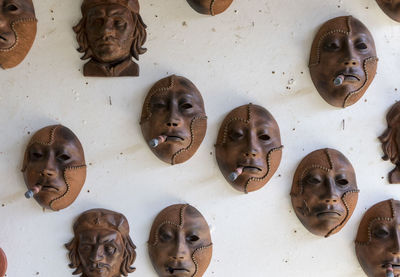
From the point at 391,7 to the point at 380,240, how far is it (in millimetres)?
984

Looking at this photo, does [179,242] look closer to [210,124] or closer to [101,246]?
[101,246]

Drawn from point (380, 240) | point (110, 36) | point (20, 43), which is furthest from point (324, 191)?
point (20, 43)

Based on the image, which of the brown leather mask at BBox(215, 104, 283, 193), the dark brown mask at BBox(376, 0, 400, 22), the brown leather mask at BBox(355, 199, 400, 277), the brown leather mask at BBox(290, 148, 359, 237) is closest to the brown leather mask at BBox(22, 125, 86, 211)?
the brown leather mask at BBox(215, 104, 283, 193)

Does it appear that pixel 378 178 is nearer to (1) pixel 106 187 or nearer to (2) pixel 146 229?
(2) pixel 146 229

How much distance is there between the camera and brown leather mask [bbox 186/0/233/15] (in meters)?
2.05

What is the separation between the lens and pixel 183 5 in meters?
2.12

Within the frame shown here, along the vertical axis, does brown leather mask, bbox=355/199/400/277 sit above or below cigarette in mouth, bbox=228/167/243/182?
below

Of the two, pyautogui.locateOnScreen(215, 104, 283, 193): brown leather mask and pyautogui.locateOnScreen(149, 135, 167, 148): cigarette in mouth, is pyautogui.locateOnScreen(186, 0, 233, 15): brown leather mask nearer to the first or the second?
pyautogui.locateOnScreen(215, 104, 283, 193): brown leather mask

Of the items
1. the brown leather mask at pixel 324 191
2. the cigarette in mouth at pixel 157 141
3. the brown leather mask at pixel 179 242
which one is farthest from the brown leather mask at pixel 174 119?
the brown leather mask at pixel 324 191

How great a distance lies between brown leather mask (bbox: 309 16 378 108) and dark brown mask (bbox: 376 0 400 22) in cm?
13

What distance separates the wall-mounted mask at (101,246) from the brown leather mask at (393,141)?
3.77ft

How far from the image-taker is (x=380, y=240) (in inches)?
82.7

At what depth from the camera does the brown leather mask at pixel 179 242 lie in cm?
205

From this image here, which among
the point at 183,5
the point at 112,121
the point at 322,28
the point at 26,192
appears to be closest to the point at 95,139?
the point at 112,121
